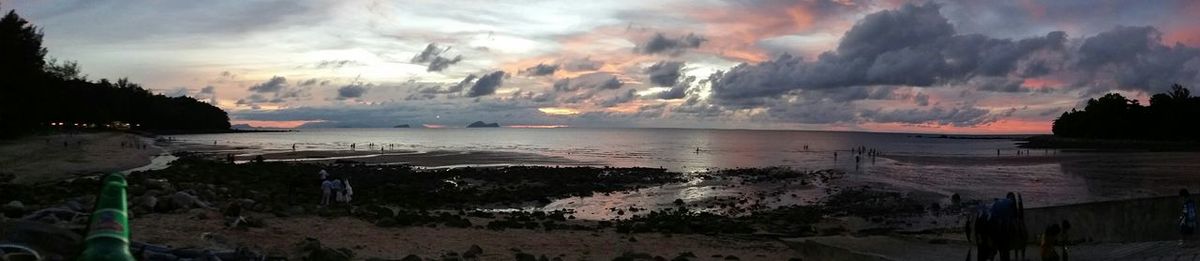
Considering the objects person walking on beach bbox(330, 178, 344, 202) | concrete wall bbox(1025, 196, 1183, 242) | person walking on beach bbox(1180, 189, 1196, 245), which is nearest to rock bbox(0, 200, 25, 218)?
person walking on beach bbox(330, 178, 344, 202)

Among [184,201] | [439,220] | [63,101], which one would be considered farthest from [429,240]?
[63,101]

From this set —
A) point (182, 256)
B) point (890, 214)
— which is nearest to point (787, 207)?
point (890, 214)

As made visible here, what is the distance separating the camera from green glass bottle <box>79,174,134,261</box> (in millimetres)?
2393

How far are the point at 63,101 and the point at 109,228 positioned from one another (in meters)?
87.6

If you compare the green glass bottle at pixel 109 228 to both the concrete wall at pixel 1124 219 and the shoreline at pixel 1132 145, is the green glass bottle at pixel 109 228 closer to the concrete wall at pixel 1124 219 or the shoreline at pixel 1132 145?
the concrete wall at pixel 1124 219

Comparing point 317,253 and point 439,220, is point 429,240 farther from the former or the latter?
point 317,253

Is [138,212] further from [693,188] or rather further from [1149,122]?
[1149,122]

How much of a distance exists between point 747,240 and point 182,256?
14142mm

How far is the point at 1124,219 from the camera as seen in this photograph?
14.8 meters

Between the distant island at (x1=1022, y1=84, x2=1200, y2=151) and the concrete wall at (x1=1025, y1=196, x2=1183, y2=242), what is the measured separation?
10752cm

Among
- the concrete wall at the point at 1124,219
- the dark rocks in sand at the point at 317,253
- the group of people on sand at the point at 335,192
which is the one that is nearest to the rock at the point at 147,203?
the group of people on sand at the point at 335,192

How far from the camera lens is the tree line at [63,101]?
46.5m

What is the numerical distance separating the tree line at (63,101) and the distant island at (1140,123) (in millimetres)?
131040

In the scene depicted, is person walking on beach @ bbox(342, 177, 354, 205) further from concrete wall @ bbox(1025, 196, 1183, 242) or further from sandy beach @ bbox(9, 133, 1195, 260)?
concrete wall @ bbox(1025, 196, 1183, 242)
